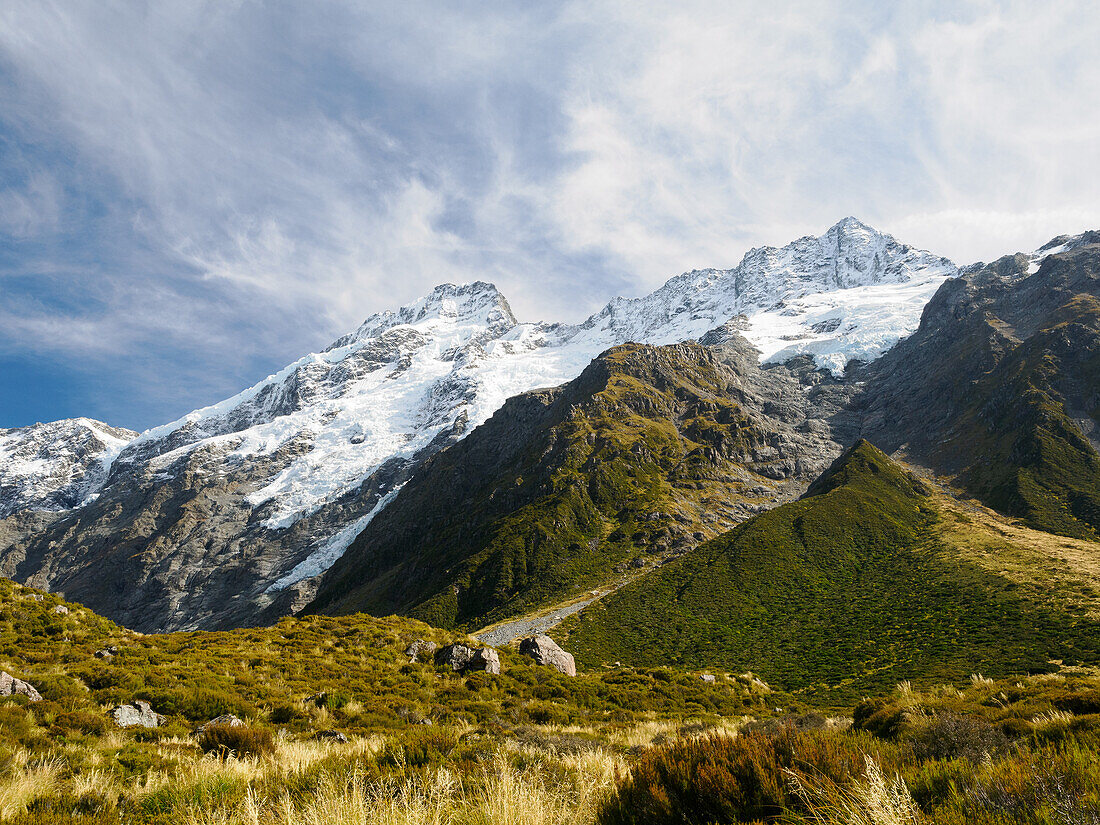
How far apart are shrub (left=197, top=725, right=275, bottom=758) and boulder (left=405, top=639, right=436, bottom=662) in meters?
16.3

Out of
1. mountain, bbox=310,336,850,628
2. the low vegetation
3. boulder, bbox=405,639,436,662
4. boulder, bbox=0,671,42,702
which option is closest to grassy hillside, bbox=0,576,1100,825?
boulder, bbox=0,671,42,702

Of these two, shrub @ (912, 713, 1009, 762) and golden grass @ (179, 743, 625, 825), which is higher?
golden grass @ (179, 743, 625, 825)

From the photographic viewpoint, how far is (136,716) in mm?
14539

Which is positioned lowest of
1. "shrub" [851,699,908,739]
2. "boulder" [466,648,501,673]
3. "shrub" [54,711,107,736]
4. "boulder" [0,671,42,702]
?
"shrub" [851,699,908,739]

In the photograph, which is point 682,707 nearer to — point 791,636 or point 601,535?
point 791,636

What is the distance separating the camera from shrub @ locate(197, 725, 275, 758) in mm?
11500

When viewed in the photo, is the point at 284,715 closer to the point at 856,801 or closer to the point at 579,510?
the point at 856,801

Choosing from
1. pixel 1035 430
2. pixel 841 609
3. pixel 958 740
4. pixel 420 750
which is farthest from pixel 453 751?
pixel 1035 430

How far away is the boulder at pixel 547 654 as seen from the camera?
33.8m

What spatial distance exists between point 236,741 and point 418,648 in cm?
1815

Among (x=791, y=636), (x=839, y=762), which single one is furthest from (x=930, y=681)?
(x=839, y=762)

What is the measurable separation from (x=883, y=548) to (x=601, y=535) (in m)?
62.0

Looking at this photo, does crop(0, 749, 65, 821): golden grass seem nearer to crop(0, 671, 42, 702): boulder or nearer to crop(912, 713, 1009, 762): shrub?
crop(0, 671, 42, 702): boulder

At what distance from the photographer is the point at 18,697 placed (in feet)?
45.1
